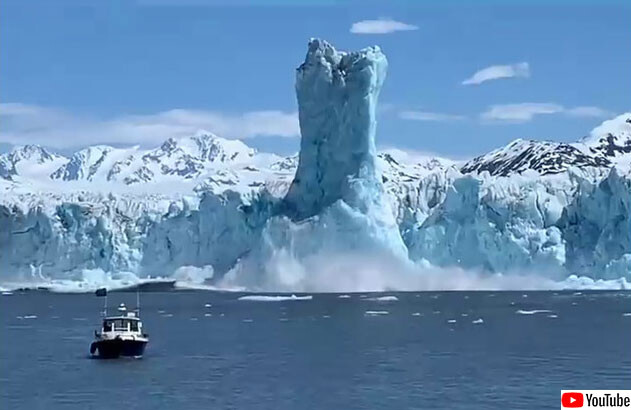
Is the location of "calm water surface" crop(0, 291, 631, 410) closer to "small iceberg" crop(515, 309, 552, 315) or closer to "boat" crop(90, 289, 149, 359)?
"small iceberg" crop(515, 309, 552, 315)

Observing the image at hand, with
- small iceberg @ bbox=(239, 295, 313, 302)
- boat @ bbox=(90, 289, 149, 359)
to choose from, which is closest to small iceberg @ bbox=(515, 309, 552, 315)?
small iceberg @ bbox=(239, 295, 313, 302)

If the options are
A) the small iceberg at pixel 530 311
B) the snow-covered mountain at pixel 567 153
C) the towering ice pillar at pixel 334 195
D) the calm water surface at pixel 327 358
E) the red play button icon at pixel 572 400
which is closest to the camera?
the red play button icon at pixel 572 400

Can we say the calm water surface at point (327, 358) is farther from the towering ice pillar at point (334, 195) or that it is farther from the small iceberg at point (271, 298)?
the towering ice pillar at point (334, 195)

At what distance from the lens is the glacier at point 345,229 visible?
71.0 meters

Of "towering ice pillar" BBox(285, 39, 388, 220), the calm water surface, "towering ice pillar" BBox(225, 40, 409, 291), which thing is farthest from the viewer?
"towering ice pillar" BBox(285, 39, 388, 220)

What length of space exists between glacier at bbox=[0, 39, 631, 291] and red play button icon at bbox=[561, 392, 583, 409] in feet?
166

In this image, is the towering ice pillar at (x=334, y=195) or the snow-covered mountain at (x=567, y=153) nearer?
the towering ice pillar at (x=334, y=195)

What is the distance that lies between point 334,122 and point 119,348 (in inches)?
1390

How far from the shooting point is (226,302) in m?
72.9

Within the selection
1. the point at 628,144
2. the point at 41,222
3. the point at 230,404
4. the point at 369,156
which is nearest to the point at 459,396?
the point at 230,404

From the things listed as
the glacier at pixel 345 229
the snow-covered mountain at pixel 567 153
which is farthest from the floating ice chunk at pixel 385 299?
the snow-covered mountain at pixel 567 153

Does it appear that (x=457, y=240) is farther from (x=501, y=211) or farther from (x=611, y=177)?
(x=611, y=177)

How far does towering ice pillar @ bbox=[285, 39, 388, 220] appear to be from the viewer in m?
70.9

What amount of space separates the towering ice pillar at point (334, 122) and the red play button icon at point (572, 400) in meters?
51.4
